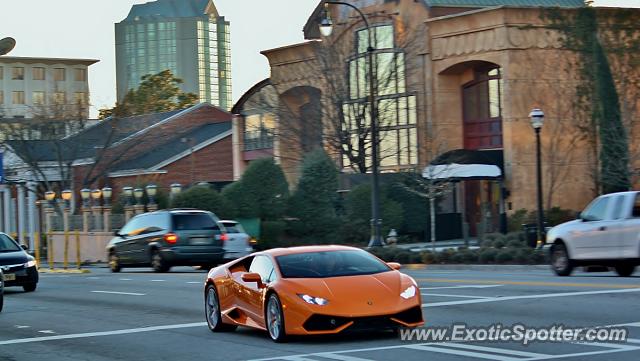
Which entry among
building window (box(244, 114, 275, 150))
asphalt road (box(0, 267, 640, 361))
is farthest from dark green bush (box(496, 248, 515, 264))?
building window (box(244, 114, 275, 150))

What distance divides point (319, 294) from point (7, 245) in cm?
1552

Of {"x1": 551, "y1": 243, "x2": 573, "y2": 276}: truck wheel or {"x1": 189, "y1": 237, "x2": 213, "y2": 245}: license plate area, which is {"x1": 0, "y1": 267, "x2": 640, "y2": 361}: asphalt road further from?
{"x1": 189, "y1": 237, "x2": 213, "y2": 245}: license plate area

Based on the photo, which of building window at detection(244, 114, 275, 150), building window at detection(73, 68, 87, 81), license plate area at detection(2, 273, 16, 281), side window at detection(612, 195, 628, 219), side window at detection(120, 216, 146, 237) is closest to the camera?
side window at detection(612, 195, 628, 219)

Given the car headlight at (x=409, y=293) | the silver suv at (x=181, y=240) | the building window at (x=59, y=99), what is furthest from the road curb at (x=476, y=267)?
the building window at (x=59, y=99)

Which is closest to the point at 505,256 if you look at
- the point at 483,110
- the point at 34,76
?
the point at 483,110

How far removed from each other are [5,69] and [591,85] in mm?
106264

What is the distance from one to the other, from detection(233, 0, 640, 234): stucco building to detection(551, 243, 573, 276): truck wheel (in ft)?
81.0

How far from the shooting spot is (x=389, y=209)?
1929 inches

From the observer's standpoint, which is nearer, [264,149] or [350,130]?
[350,130]

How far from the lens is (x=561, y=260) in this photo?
23266 millimetres

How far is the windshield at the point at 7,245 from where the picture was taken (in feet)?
86.1

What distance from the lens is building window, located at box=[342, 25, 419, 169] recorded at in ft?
170

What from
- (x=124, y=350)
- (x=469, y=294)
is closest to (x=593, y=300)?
(x=469, y=294)

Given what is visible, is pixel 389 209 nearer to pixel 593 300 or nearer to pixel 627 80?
pixel 627 80
